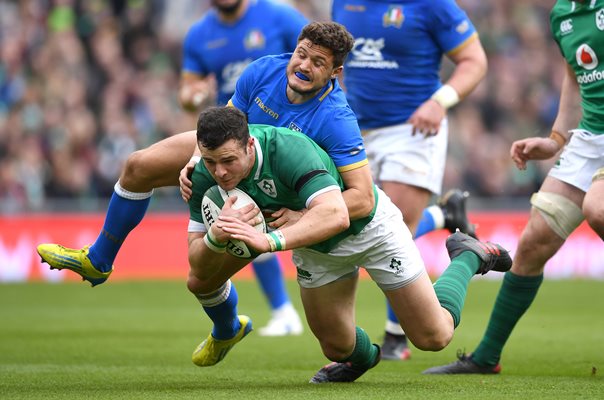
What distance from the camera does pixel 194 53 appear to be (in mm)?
9508

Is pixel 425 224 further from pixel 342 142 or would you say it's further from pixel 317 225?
pixel 317 225

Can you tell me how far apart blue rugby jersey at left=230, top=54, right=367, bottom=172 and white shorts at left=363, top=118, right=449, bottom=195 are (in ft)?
6.01

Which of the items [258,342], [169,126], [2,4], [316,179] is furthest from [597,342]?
[2,4]

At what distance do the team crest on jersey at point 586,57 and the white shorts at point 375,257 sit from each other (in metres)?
1.48

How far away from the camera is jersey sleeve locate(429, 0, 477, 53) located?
8.02m

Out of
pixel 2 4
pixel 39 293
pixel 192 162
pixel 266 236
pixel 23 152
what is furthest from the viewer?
pixel 2 4

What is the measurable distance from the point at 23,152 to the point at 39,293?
298cm

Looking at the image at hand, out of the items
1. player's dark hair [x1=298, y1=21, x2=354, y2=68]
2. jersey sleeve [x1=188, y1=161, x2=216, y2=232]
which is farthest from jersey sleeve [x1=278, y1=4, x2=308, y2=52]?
jersey sleeve [x1=188, y1=161, x2=216, y2=232]

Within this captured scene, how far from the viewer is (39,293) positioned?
570 inches

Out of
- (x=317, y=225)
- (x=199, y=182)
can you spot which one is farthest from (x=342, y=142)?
(x=199, y=182)

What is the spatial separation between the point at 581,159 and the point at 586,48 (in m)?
0.67

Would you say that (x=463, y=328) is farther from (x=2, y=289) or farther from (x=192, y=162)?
(x=2, y=289)

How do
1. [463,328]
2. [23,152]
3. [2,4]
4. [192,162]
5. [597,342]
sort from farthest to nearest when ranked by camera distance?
1. [2,4]
2. [23,152]
3. [463,328]
4. [597,342]
5. [192,162]

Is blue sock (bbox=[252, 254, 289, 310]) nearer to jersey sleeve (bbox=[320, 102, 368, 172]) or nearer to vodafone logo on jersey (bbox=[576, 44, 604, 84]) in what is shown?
jersey sleeve (bbox=[320, 102, 368, 172])
